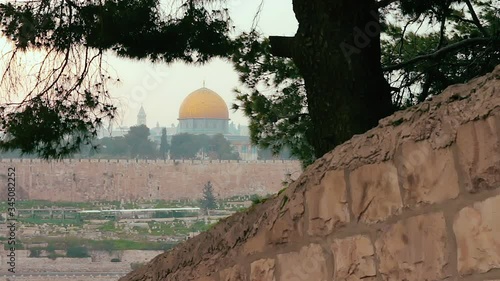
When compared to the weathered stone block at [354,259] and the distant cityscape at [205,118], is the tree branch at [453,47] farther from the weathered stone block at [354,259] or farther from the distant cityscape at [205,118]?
the distant cityscape at [205,118]

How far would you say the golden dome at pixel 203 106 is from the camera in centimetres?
3853

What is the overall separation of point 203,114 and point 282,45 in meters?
33.9

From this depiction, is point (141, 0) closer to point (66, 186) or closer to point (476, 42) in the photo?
point (476, 42)

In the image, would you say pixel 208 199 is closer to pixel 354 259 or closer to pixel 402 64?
pixel 402 64

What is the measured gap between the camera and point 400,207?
8.86 feet

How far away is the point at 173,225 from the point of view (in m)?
33.1

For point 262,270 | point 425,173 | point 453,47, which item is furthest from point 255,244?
point 453,47

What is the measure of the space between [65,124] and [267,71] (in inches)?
137

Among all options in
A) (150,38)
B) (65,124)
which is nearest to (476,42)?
(150,38)

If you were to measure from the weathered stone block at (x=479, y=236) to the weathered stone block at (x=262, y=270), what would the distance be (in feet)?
3.29

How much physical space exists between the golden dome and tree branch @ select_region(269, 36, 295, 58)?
105 ft

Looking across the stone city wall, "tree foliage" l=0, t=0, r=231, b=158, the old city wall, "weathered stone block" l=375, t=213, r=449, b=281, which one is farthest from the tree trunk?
the old city wall

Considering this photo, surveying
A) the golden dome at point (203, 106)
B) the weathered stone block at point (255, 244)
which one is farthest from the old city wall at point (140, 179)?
the weathered stone block at point (255, 244)

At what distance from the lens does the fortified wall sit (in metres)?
2.39
